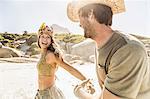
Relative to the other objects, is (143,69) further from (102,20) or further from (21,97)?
(21,97)

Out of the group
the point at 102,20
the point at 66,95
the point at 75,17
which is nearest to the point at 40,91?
the point at 66,95

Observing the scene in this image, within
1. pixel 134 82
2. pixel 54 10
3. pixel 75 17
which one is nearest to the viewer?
pixel 134 82

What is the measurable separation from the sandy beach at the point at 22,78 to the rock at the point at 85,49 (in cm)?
8

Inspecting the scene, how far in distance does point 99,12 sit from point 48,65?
75 centimetres

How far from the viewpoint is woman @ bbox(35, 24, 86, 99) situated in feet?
4.83

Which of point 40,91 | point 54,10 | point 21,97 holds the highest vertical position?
point 54,10

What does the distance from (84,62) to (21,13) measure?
1.66 ft

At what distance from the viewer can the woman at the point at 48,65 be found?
1.47m

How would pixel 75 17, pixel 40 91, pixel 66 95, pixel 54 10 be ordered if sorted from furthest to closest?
pixel 54 10, pixel 66 95, pixel 40 91, pixel 75 17

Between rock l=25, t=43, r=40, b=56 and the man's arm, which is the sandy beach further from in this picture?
the man's arm

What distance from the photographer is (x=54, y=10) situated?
5.74 ft

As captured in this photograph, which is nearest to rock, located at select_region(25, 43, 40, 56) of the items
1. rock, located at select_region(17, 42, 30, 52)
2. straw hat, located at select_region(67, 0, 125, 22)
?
rock, located at select_region(17, 42, 30, 52)

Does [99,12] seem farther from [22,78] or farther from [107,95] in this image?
[22,78]

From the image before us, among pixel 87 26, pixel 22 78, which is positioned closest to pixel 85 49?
pixel 22 78
